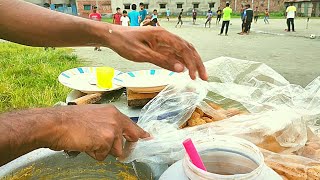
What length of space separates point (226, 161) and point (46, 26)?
3.35ft

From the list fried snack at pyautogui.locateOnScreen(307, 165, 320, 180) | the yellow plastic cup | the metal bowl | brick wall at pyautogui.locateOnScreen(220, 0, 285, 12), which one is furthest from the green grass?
brick wall at pyautogui.locateOnScreen(220, 0, 285, 12)

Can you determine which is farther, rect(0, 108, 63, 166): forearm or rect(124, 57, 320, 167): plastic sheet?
rect(124, 57, 320, 167): plastic sheet

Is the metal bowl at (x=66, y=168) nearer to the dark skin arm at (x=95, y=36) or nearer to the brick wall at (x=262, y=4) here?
the dark skin arm at (x=95, y=36)

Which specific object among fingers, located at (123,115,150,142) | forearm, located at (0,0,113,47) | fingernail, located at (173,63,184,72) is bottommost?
fingers, located at (123,115,150,142)

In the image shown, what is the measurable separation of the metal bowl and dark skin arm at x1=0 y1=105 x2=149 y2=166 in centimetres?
27

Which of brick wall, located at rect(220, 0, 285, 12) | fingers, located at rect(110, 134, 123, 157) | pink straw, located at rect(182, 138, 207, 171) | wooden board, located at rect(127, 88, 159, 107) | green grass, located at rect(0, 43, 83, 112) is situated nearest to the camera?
pink straw, located at rect(182, 138, 207, 171)

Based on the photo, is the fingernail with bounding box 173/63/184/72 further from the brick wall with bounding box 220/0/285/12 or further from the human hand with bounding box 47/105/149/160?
the brick wall with bounding box 220/0/285/12

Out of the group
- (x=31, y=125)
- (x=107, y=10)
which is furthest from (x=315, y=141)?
(x=107, y=10)

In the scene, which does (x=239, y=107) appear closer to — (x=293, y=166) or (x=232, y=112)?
(x=232, y=112)

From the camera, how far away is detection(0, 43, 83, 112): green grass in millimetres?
3812

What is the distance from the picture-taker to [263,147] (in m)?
1.13

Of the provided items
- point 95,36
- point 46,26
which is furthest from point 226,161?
point 46,26

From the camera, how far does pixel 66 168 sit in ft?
4.17

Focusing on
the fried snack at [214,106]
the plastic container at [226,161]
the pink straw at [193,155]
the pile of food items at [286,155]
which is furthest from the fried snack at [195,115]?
the pink straw at [193,155]
